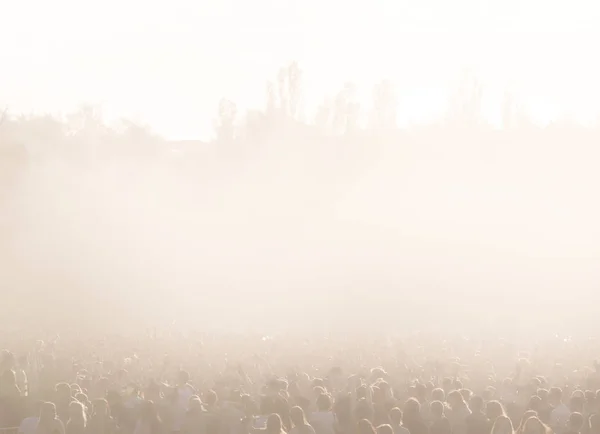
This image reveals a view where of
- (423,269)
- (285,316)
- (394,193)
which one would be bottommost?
(285,316)

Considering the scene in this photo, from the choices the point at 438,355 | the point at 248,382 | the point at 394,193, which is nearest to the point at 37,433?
the point at 248,382

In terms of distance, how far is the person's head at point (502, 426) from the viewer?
7.68 meters

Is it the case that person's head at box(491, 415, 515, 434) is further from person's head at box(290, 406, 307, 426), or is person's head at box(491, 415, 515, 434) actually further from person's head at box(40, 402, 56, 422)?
person's head at box(40, 402, 56, 422)

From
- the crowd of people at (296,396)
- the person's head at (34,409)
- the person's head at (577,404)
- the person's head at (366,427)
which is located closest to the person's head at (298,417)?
the crowd of people at (296,396)

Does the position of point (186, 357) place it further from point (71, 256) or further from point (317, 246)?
point (317, 246)

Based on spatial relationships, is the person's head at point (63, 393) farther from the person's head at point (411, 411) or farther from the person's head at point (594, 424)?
the person's head at point (594, 424)

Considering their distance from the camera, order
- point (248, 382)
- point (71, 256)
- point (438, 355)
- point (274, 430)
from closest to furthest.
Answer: point (274, 430), point (248, 382), point (438, 355), point (71, 256)

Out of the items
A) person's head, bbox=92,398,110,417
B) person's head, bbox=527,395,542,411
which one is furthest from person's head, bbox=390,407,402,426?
person's head, bbox=92,398,110,417

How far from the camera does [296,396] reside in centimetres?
952

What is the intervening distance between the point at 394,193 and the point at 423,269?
49.9 ft

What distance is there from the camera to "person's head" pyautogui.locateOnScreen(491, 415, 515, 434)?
7684 millimetres

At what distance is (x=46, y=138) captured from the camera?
66562 mm

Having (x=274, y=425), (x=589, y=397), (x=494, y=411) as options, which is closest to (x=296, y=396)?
(x=274, y=425)

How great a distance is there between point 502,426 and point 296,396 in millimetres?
2717
